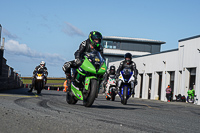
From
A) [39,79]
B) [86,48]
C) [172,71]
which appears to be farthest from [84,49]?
[172,71]

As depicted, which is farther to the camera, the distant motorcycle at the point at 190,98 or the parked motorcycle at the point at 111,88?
the distant motorcycle at the point at 190,98

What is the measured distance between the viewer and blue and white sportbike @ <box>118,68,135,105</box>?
1377 cm

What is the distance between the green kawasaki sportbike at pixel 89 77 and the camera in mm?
9211

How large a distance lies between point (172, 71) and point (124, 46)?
48.2m

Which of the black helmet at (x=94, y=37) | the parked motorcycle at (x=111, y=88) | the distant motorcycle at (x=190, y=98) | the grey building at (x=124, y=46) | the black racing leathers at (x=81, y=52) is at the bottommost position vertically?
the distant motorcycle at (x=190, y=98)

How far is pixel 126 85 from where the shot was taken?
13953 mm

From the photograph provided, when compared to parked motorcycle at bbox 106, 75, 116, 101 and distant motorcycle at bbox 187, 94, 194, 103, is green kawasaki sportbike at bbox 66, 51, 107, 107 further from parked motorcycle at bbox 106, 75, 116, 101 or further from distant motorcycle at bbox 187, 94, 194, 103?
distant motorcycle at bbox 187, 94, 194, 103

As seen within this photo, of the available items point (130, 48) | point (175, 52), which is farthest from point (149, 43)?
point (175, 52)

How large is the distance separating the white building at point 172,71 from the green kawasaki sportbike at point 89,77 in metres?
→ 24.4

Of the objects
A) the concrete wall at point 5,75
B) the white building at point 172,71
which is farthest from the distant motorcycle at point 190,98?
the concrete wall at point 5,75

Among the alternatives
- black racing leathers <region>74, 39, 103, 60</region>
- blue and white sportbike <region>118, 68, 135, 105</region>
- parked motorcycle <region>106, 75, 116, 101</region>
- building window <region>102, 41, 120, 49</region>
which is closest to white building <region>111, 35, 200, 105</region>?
parked motorcycle <region>106, 75, 116, 101</region>

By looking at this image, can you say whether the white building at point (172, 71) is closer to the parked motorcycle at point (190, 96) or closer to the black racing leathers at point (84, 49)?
the parked motorcycle at point (190, 96)

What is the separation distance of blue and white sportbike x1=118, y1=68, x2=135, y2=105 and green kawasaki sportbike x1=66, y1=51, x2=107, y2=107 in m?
3.91

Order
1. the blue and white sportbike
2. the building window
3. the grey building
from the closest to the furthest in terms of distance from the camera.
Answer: the blue and white sportbike < the grey building < the building window
